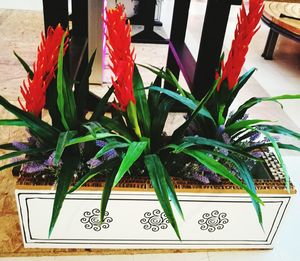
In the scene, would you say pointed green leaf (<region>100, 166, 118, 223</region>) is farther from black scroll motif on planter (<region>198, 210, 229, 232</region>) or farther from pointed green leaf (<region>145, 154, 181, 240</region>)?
black scroll motif on planter (<region>198, 210, 229, 232</region>)

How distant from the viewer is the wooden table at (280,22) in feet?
8.45

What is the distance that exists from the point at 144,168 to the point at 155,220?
0.50 feet

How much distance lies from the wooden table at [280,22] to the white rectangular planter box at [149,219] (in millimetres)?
1749

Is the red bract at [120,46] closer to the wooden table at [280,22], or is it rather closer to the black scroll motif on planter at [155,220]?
the black scroll motif on planter at [155,220]

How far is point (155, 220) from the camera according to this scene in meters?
1.09

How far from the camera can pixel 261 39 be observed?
329cm

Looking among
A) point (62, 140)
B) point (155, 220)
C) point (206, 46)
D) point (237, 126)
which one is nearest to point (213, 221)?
point (155, 220)

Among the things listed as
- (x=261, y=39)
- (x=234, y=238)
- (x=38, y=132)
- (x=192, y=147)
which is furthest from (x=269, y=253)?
(x=261, y=39)

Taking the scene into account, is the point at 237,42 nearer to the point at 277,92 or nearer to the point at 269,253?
the point at 269,253

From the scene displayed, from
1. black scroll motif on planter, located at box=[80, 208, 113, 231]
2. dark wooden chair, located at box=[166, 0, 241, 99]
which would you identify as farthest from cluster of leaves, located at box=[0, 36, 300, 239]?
dark wooden chair, located at box=[166, 0, 241, 99]

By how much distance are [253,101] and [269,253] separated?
0.50 metres

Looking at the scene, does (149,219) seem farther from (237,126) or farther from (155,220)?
(237,126)

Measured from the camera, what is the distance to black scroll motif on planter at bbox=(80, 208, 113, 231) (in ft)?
3.45

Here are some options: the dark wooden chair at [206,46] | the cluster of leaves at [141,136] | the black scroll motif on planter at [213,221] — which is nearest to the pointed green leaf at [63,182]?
the cluster of leaves at [141,136]
